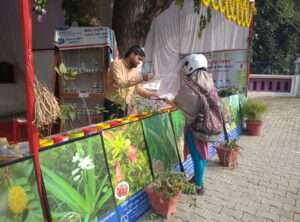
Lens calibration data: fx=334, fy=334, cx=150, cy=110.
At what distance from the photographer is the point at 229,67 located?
7602 mm

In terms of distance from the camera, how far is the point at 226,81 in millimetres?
7633

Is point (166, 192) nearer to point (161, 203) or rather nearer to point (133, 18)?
point (161, 203)

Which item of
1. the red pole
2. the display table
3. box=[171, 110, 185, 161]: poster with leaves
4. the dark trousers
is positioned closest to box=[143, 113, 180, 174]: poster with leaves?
the display table

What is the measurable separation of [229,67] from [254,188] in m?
4.04

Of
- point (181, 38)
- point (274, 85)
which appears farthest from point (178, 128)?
point (274, 85)

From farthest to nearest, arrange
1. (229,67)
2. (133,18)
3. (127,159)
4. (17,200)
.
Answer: (229,67), (133,18), (127,159), (17,200)

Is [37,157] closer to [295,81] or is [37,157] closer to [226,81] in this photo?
[226,81]

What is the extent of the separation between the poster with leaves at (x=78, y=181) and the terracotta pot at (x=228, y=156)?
2499 mm

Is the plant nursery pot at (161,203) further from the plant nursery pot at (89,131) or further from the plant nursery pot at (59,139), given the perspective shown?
the plant nursery pot at (59,139)

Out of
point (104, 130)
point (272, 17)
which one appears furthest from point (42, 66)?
point (272, 17)

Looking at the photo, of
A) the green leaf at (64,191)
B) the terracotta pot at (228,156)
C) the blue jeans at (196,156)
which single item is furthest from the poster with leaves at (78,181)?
the terracotta pot at (228,156)

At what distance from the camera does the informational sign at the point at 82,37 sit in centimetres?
419

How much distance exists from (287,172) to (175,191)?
2294 millimetres

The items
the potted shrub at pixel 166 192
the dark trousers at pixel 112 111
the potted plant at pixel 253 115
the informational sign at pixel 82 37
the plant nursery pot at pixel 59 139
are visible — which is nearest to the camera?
the plant nursery pot at pixel 59 139
